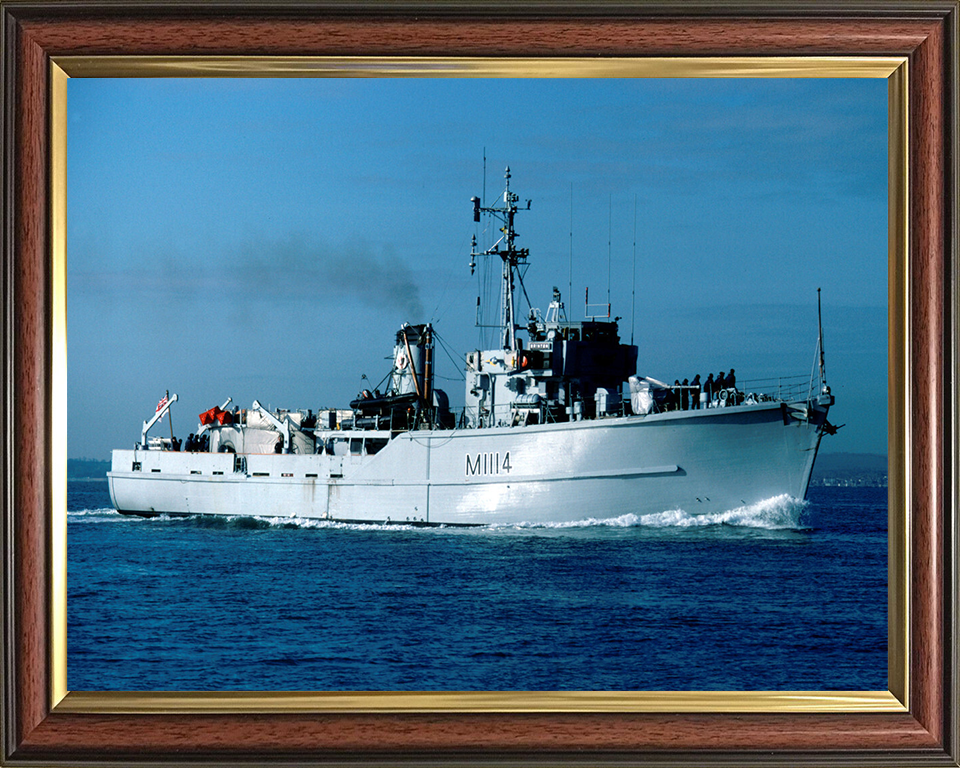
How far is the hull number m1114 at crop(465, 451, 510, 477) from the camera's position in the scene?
17317mm

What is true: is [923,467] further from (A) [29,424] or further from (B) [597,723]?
(A) [29,424]

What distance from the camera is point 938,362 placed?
462 cm

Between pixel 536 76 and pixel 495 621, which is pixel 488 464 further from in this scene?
pixel 536 76

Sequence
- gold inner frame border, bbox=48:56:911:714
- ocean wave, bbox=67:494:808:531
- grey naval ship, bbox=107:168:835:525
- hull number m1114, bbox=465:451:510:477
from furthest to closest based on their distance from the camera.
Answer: hull number m1114, bbox=465:451:510:477 → grey naval ship, bbox=107:168:835:525 → ocean wave, bbox=67:494:808:531 → gold inner frame border, bbox=48:56:911:714

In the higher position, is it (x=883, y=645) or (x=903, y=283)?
(x=903, y=283)

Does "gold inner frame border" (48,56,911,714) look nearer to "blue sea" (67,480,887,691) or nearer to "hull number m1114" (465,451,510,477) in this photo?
"blue sea" (67,480,887,691)

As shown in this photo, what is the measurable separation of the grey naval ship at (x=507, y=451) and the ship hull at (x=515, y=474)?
3cm

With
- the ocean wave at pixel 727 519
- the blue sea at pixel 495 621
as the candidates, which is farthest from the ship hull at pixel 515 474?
the blue sea at pixel 495 621

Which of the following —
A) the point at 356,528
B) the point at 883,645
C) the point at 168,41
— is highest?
the point at 168,41

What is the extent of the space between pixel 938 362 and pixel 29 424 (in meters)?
4.05

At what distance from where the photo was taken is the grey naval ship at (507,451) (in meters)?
Result: 14.6

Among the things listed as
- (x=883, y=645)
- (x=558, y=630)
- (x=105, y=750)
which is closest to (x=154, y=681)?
(x=105, y=750)

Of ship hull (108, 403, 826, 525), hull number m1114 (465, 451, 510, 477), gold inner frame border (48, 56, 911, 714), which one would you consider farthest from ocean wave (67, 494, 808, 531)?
gold inner frame border (48, 56, 911, 714)

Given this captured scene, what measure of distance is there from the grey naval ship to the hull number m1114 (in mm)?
30
